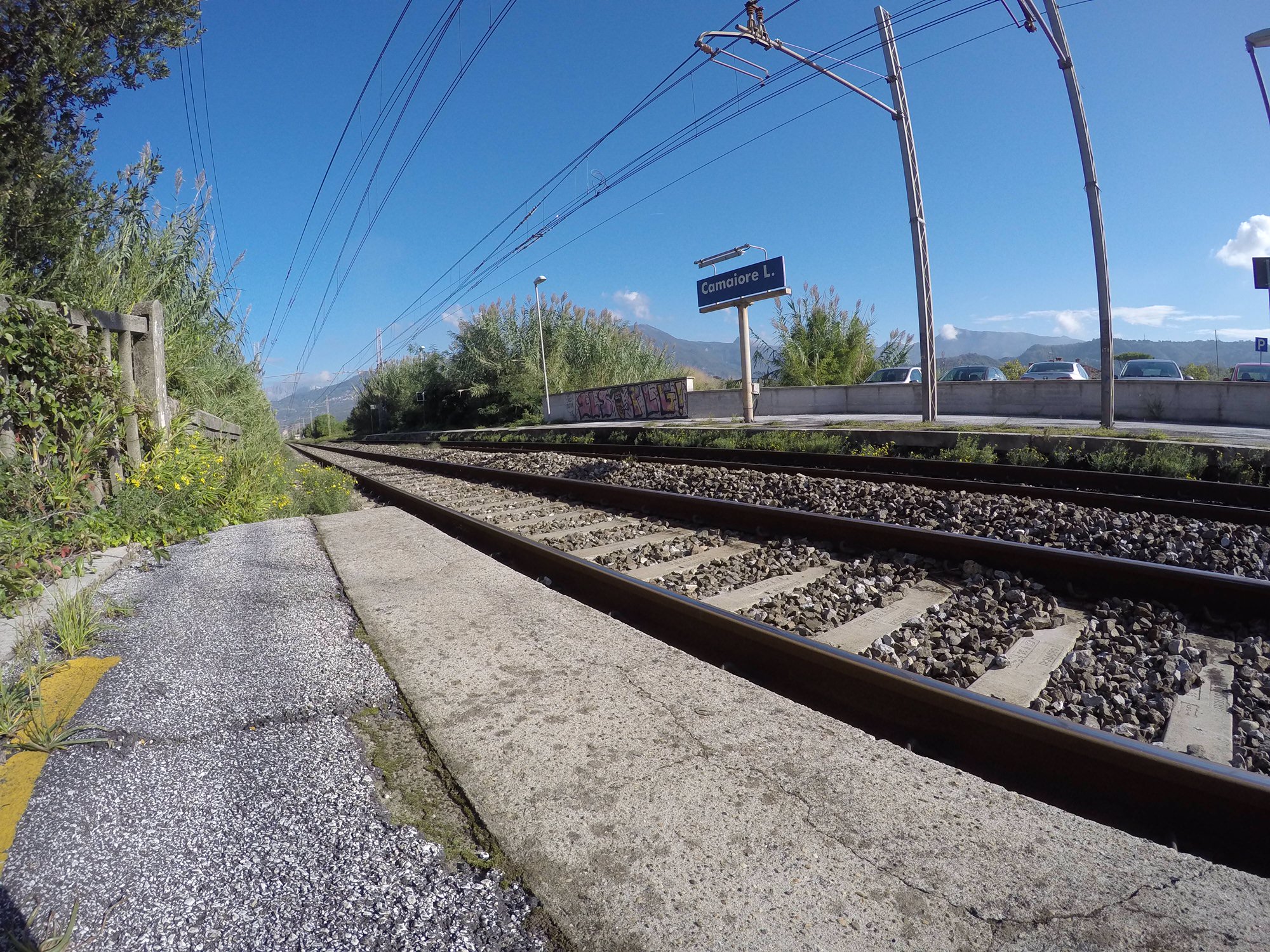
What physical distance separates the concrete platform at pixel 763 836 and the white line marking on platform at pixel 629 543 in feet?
9.16

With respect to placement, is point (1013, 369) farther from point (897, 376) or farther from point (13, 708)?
point (13, 708)

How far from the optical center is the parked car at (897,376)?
24422 millimetres

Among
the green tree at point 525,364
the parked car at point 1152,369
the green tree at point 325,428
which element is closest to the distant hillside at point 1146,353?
the parked car at point 1152,369

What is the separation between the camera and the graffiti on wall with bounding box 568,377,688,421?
1163 inches

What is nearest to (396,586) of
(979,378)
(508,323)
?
(979,378)

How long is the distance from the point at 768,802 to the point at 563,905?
0.68 m

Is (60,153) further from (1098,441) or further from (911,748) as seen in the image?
(1098,441)

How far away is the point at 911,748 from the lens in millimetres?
2656

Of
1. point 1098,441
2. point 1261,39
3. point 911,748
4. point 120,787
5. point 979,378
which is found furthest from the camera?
point 979,378

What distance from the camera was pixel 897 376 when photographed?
81.6 ft

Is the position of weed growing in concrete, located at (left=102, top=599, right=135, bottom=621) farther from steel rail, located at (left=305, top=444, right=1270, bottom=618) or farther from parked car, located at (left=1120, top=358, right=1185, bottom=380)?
parked car, located at (left=1120, top=358, right=1185, bottom=380)

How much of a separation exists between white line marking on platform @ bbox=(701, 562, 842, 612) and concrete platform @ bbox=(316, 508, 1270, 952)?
4.01 ft

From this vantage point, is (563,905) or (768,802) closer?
(563,905)

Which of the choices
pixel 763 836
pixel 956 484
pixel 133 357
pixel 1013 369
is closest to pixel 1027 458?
pixel 956 484
